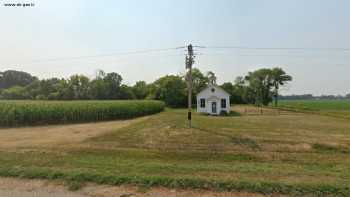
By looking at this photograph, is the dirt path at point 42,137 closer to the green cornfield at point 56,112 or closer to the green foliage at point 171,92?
the green cornfield at point 56,112

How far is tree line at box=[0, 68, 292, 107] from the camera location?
5919cm

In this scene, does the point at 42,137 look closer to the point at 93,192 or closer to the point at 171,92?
the point at 93,192

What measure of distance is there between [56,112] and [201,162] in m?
19.7

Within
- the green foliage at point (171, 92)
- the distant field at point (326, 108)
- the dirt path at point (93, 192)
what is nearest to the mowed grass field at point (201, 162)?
the dirt path at point (93, 192)

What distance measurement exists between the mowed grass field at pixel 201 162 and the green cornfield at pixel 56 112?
515 inches

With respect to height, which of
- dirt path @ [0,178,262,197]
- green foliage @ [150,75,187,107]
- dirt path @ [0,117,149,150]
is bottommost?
dirt path @ [0,117,149,150]

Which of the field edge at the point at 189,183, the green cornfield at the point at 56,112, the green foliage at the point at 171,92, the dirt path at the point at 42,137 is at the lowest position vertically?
the dirt path at the point at 42,137

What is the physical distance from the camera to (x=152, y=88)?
61750 millimetres

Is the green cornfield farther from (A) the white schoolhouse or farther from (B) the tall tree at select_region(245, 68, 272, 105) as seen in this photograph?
(B) the tall tree at select_region(245, 68, 272, 105)

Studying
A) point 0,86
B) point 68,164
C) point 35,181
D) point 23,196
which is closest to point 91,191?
point 23,196

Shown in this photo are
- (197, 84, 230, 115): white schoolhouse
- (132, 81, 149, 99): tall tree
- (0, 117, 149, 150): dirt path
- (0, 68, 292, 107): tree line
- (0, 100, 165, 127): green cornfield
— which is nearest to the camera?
(0, 117, 149, 150): dirt path

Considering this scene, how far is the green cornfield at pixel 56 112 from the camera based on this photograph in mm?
20797

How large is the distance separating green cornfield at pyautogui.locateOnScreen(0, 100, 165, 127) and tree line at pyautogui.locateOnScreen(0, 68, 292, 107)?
99.6 feet

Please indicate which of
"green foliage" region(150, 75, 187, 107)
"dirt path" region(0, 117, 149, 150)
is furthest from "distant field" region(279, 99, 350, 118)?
"dirt path" region(0, 117, 149, 150)
